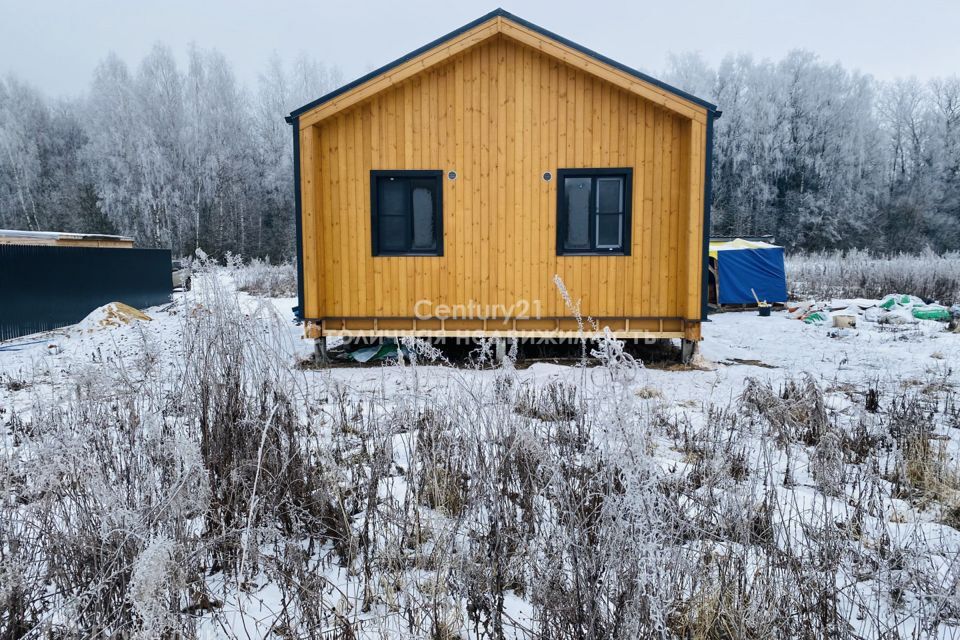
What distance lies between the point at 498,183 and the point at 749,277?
30.5 feet

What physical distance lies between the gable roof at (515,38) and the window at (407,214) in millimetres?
1087

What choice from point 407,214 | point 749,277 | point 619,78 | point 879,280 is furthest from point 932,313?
point 407,214

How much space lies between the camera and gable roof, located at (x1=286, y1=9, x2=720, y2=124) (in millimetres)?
6781

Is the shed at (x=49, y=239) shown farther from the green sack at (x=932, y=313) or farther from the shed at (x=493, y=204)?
the green sack at (x=932, y=313)

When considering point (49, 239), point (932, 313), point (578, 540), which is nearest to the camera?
point (578, 540)

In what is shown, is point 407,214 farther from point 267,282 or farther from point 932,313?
point 267,282

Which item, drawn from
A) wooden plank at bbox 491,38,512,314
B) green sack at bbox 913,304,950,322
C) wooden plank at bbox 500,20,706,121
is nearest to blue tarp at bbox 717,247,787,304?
green sack at bbox 913,304,950,322

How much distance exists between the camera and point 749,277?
13.9 metres

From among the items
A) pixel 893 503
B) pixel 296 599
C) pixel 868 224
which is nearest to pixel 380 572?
pixel 296 599

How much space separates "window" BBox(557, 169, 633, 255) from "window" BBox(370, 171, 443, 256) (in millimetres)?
1653

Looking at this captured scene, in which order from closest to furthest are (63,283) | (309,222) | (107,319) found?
1. (309,222)
2. (107,319)
3. (63,283)

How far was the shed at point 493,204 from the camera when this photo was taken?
717cm

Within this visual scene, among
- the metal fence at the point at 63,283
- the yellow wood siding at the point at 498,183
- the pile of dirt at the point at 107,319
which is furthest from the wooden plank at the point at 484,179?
the metal fence at the point at 63,283

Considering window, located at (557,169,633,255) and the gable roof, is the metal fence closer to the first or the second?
the gable roof
